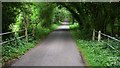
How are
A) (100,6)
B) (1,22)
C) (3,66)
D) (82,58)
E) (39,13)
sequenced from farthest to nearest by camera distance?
(39,13), (100,6), (1,22), (82,58), (3,66)

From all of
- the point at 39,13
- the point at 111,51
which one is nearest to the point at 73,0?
the point at 39,13

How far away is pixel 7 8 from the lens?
1508cm

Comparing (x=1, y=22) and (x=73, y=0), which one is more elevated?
(x=73, y=0)

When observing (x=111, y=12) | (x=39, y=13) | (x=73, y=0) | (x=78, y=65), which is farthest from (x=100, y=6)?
(x=39, y=13)

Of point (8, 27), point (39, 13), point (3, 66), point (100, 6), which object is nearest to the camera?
point (3, 66)

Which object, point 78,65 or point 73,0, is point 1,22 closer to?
point 78,65

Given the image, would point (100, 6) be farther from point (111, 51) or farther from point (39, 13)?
point (39, 13)

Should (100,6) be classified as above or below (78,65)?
above

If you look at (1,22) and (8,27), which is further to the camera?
(8,27)

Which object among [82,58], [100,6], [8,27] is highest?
[100,6]

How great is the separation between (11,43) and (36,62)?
4171 mm

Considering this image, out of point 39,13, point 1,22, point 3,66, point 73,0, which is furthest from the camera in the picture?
point 39,13

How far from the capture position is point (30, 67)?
9.83 metres

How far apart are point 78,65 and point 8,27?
7137 mm
